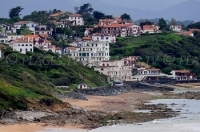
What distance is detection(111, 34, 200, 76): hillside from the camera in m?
100

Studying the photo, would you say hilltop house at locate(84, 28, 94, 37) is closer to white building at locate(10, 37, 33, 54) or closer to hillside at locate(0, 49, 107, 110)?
hillside at locate(0, 49, 107, 110)

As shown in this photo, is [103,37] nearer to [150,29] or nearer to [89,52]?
[89,52]

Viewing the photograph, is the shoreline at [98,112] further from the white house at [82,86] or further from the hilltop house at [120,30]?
the hilltop house at [120,30]

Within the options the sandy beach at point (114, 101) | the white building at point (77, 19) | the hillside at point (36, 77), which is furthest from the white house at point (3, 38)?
the white building at point (77, 19)

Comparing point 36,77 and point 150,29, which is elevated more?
point 150,29

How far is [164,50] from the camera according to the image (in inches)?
4203

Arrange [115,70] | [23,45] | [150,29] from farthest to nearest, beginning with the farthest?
[150,29] → [115,70] → [23,45]

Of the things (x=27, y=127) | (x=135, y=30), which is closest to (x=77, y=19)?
(x=135, y=30)

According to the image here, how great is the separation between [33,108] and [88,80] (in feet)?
102

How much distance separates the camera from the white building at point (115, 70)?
287 feet

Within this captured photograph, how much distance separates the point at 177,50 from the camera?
106438 mm

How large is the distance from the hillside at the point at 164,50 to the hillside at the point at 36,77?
63.2ft

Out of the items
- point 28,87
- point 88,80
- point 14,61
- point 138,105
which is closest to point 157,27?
point 88,80

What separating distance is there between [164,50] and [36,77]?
1779 inches
